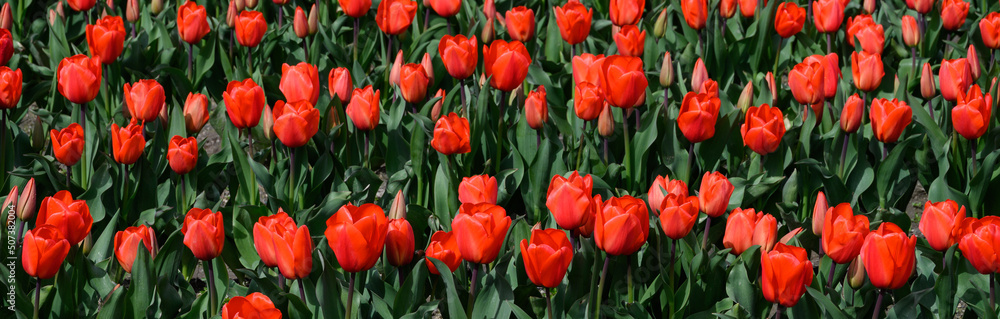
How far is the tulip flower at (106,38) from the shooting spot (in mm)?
3545

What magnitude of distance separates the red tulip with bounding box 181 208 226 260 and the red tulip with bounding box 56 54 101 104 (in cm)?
102

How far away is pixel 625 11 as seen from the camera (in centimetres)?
390

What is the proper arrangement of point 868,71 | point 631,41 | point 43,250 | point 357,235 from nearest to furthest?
point 357,235
point 43,250
point 868,71
point 631,41

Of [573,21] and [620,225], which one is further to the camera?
[573,21]

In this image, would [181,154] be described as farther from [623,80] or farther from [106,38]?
[623,80]

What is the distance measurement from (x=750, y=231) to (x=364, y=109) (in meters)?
1.27

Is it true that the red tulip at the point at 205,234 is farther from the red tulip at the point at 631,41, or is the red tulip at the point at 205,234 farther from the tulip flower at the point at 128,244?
the red tulip at the point at 631,41

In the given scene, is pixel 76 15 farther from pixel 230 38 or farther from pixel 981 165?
pixel 981 165

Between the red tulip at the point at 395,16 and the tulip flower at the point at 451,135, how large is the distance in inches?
44.1

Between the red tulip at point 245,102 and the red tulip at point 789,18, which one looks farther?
the red tulip at point 789,18

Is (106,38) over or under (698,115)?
under

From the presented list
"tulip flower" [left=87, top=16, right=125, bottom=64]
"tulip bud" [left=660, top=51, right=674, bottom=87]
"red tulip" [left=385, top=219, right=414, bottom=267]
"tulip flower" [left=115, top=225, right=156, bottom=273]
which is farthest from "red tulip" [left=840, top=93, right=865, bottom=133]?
Answer: "tulip flower" [left=87, top=16, right=125, bottom=64]

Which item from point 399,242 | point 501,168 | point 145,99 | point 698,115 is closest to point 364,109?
point 501,168

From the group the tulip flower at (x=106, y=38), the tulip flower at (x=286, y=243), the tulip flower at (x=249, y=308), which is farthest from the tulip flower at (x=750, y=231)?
the tulip flower at (x=106, y=38)
